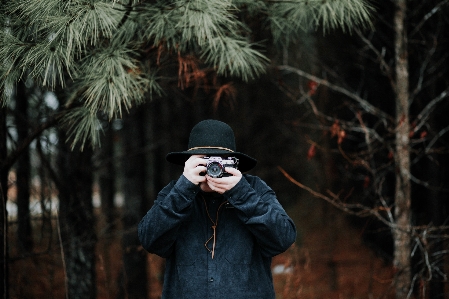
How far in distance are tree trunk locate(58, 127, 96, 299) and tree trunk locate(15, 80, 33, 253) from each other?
34cm

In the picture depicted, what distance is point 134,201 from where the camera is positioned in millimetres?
5840

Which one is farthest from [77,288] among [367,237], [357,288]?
[357,288]

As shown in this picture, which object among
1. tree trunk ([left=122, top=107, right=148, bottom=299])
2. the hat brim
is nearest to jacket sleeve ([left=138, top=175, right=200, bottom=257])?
the hat brim

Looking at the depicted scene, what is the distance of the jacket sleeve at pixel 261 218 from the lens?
188 centimetres

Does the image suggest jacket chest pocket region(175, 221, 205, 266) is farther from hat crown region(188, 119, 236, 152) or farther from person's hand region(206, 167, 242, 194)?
hat crown region(188, 119, 236, 152)

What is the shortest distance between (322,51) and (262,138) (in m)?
2.19

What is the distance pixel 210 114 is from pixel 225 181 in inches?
221

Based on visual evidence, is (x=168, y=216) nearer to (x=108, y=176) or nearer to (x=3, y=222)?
(x=3, y=222)

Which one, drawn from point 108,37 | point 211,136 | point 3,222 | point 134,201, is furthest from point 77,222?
point 211,136

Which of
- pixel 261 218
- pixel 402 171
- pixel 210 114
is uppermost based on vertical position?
pixel 210 114

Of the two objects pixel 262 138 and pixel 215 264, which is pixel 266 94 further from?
pixel 215 264

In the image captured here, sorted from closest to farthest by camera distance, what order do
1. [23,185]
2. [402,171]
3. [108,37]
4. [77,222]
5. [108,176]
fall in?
1. [108,37]
2. [402,171]
3. [77,222]
4. [23,185]
5. [108,176]

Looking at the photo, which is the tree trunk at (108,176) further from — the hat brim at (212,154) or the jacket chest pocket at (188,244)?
the jacket chest pocket at (188,244)

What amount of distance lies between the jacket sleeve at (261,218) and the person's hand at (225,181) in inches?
0.7
